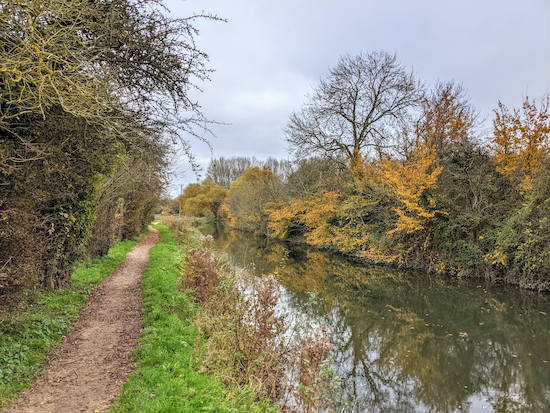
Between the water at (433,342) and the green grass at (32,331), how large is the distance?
444 centimetres

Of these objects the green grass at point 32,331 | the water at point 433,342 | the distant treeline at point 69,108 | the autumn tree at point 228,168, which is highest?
the autumn tree at point 228,168

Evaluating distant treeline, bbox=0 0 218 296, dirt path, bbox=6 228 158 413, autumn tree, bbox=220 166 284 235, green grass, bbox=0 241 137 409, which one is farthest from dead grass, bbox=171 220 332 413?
autumn tree, bbox=220 166 284 235

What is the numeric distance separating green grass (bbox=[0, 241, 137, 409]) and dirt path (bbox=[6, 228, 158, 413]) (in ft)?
0.47

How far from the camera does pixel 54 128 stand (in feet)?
16.0

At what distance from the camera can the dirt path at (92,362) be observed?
354 centimetres

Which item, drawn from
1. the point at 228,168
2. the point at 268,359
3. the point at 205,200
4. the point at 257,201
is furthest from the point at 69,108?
the point at 228,168

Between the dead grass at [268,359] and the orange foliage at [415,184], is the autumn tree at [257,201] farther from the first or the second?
the dead grass at [268,359]

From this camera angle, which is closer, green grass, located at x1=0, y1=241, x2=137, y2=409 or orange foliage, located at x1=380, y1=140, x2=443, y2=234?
green grass, located at x1=0, y1=241, x2=137, y2=409

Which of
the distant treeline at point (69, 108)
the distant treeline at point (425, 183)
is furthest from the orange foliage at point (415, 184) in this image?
the distant treeline at point (69, 108)

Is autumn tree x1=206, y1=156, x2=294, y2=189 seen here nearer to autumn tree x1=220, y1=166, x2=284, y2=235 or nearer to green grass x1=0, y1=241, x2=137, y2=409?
autumn tree x1=220, y1=166, x2=284, y2=235

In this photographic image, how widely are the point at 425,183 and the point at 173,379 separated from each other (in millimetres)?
12643

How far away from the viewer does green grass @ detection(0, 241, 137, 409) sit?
380 cm

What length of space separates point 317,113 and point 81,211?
15.8 metres

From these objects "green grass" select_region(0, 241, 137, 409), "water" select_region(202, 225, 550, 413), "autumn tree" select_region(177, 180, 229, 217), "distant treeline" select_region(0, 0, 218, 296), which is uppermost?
"autumn tree" select_region(177, 180, 229, 217)
